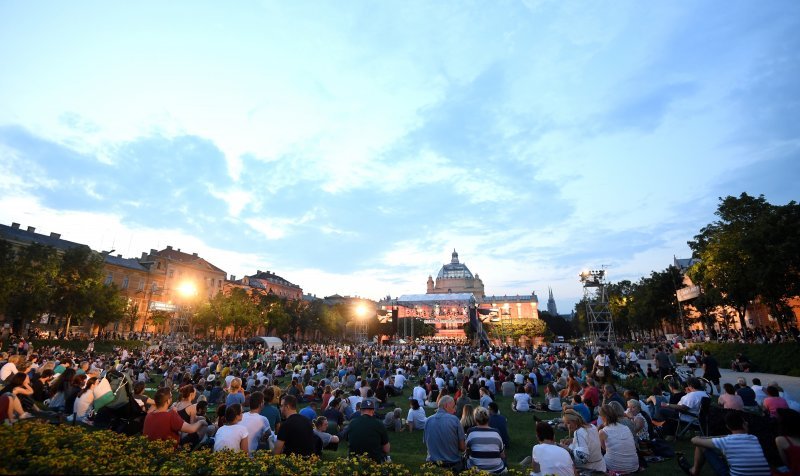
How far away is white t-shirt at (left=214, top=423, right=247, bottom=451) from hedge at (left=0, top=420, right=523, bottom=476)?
52 centimetres

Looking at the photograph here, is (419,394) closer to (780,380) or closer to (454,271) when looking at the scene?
(780,380)

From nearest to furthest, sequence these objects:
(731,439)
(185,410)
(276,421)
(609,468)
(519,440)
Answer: (731,439) < (609,468) < (185,410) < (276,421) < (519,440)

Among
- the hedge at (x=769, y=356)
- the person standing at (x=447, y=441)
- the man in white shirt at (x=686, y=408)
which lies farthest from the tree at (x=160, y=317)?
the hedge at (x=769, y=356)

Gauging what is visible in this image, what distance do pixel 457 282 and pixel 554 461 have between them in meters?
158

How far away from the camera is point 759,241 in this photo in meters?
25.9

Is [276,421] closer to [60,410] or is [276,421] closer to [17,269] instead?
[60,410]

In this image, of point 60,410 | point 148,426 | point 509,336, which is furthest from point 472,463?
point 509,336

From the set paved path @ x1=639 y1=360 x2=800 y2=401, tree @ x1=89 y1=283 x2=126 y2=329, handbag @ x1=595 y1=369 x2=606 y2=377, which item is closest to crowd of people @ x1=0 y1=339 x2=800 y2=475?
handbag @ x1=595 y1=369 x2=606 y2=377

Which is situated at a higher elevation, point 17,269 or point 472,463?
point 17,269

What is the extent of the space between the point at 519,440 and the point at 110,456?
927 cm

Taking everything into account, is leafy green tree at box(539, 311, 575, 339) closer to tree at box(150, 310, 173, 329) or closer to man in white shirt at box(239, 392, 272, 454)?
tree at box(150, 310, 173, 329)

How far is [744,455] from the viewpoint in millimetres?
5152

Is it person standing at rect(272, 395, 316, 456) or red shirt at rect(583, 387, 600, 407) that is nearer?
person standing at rect(272, 395, 316, 456)

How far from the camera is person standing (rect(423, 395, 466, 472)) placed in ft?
21.2
